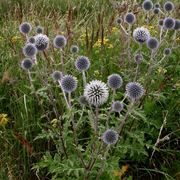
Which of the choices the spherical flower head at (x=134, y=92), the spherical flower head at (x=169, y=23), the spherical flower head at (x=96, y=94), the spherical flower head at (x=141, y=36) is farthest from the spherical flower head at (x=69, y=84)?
the spherical flower head at (x=169, y=23)

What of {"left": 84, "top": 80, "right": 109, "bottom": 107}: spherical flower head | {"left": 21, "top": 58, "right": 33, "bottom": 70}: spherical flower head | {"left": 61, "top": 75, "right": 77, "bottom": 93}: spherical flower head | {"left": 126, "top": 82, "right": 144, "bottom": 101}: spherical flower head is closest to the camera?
{"left": 84, "top": 80, "right": 109, "bottom": 107}: spherical flower head

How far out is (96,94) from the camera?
7.13ft

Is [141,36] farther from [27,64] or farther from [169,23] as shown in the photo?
[27,64]

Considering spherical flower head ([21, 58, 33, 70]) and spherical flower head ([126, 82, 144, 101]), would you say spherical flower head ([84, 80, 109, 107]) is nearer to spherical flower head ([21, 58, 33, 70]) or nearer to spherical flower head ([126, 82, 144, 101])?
spherical flower head ([126, 82, 144, 101])

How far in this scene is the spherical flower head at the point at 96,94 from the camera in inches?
85.0

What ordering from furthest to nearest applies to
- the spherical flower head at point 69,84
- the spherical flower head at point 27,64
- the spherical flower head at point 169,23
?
the spherical flower head at point 169,23, the spherical flower head at point 27,64, the spherical flower head at point 69,84

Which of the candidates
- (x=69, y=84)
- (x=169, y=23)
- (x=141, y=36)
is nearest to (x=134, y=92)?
(x=69, y=84)

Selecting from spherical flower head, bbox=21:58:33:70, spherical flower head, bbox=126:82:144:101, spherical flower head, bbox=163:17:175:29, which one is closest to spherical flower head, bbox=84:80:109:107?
spherical flower head, bbox=126:82:144:101

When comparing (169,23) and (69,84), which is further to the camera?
(169,23)

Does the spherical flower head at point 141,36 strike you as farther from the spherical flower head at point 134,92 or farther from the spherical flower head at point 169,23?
the spherical flower head at point 134,92

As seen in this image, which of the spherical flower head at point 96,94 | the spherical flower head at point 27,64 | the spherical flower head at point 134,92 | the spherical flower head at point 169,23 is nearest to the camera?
the spherical flower head at point 96,94

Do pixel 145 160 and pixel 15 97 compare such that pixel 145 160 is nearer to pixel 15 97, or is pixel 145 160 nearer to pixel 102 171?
pixel 102 171

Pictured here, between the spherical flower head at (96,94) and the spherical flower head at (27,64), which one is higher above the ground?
the spherical flower head at (96,94)

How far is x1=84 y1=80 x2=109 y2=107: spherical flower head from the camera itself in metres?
2.16
